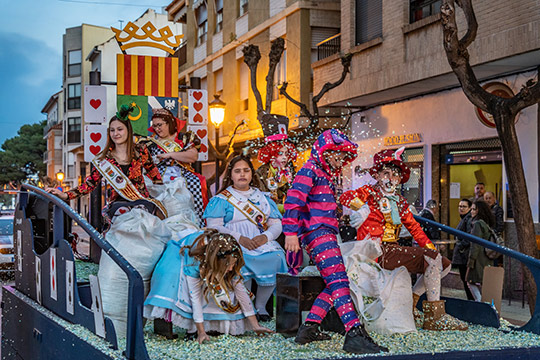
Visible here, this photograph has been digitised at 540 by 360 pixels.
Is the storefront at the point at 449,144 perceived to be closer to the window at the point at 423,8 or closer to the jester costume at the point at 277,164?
the window at the point at 423,8

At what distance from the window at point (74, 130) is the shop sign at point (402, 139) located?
49.6 meters

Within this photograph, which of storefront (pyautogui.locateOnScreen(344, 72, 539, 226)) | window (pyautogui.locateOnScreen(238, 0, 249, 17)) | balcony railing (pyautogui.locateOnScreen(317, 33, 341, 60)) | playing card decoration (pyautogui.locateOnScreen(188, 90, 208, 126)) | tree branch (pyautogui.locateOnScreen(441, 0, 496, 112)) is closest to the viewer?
tree branch (pyautogui.locateOnScreen(441, 0, 496, 112))

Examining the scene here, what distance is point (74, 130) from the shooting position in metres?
62.2

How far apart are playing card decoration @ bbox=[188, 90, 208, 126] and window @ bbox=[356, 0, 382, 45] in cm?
520

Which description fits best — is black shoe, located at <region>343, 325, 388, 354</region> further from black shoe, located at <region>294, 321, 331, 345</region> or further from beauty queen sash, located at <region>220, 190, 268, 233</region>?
beauty queen sash, located at <region>220, 190, 268, 233</region>

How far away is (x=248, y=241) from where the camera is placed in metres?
5.54

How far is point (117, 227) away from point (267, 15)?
1897 centimetres

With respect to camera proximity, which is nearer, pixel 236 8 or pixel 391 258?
pixel 391 258

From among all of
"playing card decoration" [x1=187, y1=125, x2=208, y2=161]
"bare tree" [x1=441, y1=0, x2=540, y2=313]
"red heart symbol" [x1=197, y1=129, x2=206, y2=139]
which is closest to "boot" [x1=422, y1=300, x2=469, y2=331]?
"bare tree" [x1=441, y1=0, x2=540, y2=313]

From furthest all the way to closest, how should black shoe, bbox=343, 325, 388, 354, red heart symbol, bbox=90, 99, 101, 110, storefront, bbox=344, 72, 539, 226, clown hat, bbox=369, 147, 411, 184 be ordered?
storefront, bbox=344, 72, 539, 226 < red heart symbol, bbox=90, 99, 101, 110 < clown hat, bbox=369, 147, 411, 184 < black shoe, bbox=343, 325, 388, 354

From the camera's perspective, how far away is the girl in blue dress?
4762mm

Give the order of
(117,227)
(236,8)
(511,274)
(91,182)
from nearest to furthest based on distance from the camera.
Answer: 1. (117,227)
2. (91,182)
3. (511,274)
4. (236,8)

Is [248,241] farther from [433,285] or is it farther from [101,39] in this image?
[101,39]

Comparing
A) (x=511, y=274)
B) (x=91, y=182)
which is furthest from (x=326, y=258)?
(x=511, y=274)
